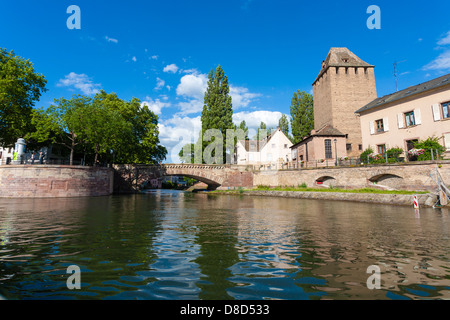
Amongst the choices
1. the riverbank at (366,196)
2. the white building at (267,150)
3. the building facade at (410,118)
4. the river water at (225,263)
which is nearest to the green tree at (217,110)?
the white building at (267,150)

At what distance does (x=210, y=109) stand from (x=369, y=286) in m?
39.5

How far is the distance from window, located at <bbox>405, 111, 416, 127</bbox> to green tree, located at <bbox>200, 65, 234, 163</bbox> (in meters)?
24.3

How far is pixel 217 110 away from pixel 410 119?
87.0 feet

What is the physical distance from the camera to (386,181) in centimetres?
2202

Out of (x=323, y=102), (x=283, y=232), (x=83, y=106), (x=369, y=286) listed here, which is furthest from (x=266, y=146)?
(x=369, y=286)

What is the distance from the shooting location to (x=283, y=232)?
7938 millimetres

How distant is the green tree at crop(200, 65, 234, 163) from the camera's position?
Result: 40.2 metres

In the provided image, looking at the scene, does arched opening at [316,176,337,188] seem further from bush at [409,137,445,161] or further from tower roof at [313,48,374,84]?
tower roof at [313,48,374,84]

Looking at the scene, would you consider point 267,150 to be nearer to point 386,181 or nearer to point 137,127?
point 137,127

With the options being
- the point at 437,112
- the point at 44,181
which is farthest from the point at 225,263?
the point at 44,181

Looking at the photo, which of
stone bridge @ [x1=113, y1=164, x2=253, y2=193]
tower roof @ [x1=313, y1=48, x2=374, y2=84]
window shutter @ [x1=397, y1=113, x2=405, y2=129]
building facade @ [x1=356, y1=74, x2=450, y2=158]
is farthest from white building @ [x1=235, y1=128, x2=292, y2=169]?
window shutter @ [x1=397, y1=113, x2=405, y2=129]

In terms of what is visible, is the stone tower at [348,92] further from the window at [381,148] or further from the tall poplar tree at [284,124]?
the tall poplar tree at [284,124]

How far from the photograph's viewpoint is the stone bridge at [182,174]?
35.5m
